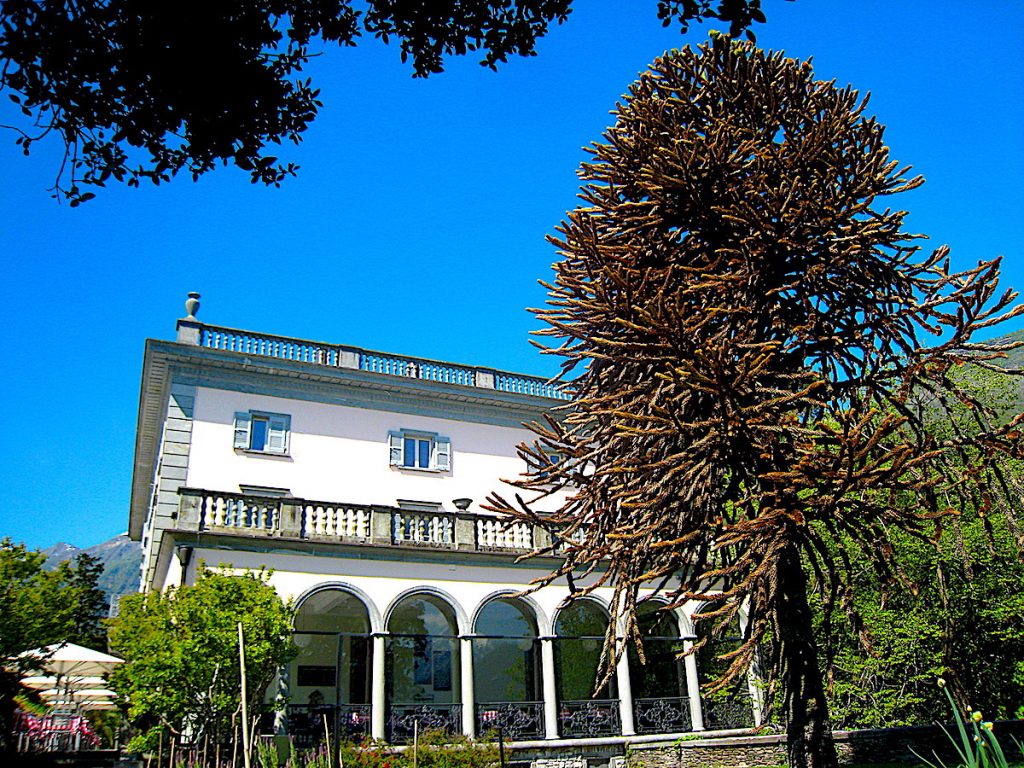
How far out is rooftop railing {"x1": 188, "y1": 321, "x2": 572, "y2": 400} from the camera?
80.3ft

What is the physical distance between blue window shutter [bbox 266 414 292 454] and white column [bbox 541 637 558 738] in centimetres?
928

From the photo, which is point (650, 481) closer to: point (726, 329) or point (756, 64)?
point (726, 329)

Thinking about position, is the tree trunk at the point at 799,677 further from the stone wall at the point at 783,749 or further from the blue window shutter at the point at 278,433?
the blue window shutter at the point at 278,433

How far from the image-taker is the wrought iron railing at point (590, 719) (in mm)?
20406

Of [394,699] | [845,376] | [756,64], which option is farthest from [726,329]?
[394,699]

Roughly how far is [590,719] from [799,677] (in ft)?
33.1

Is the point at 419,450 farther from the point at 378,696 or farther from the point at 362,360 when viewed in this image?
the point at 378,696

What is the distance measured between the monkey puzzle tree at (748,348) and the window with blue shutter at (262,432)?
497 inches

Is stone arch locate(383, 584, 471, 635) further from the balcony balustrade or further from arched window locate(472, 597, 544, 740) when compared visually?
arched window locate(472, 597, 544, 740)

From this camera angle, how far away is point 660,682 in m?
25.2

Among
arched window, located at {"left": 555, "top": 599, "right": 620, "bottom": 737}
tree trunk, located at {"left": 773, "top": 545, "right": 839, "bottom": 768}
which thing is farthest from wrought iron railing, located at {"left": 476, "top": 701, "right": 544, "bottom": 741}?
tree trunk, located at {"left": 773, "top": 545, "right": 839, "bottom": 768}

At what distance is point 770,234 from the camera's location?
12.0 meters

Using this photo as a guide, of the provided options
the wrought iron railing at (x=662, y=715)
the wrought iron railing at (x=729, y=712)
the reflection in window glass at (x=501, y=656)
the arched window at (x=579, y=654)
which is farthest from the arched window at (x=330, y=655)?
the wrought iron railing at (x=729, y=712)

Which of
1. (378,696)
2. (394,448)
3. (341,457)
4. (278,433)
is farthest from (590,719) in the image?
(278,433)
